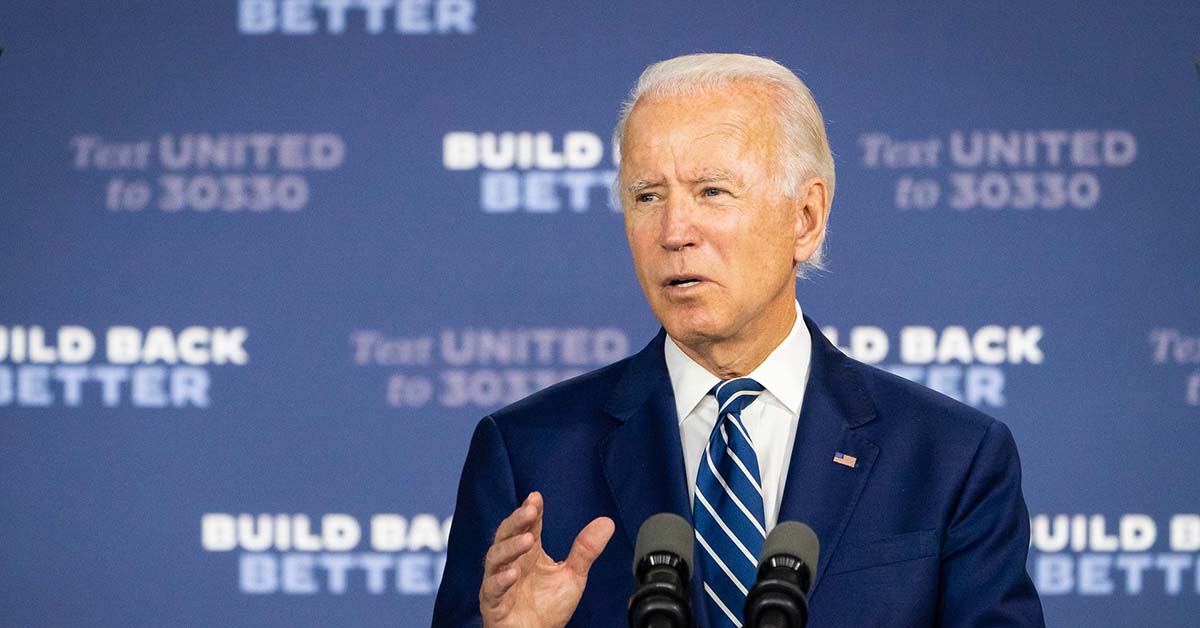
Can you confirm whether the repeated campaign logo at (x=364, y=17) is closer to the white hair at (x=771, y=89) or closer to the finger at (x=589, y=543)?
the white hair at (x=771, y=89)

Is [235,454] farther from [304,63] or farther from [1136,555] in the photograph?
[1136,555]

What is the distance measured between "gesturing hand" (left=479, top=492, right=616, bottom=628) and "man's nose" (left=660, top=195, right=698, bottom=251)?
0.42 meters

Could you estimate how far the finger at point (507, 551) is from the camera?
4.48 feet

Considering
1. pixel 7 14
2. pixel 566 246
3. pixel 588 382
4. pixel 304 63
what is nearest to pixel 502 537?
pixel 588 382

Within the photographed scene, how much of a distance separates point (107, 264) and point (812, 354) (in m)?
2.28

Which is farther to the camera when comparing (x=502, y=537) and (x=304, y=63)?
(x=304, y=63)

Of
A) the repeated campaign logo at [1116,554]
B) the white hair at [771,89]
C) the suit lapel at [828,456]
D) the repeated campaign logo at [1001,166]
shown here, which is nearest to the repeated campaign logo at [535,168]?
the repeated campaign logo at [1001,166]

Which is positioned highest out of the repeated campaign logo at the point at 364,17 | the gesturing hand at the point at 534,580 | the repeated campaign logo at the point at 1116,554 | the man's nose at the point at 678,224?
the repeated campaign logo at the point at 364,17

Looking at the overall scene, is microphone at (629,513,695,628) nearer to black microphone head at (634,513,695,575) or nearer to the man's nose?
black microphone head at (634,513,695,575)

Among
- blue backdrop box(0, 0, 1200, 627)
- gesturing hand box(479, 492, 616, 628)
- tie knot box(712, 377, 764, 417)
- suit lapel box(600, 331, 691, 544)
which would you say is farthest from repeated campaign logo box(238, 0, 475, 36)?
gesturing hand box(479, 492, 616, 628)

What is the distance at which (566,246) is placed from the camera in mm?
3553

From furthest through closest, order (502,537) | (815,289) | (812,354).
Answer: (815,289) < (812,354) < (502,537)

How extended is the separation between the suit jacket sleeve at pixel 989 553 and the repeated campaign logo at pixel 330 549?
201 cm

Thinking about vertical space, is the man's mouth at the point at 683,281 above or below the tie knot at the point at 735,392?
above
